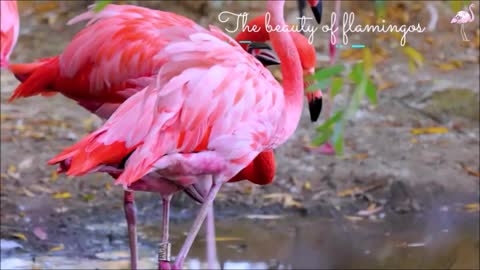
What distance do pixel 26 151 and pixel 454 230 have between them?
238 cm

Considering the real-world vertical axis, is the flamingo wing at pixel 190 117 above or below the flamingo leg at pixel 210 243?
above

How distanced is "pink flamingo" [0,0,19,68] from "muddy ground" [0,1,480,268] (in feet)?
1.97

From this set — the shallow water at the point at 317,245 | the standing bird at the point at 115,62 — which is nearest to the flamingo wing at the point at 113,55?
the standing bird at the point at 115,62

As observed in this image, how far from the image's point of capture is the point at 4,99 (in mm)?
6219

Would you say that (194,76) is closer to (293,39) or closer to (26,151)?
(293,39)

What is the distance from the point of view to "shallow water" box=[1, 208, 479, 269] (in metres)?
4.27

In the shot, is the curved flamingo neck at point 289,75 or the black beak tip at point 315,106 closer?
the curved flamingo neck at point 289,75

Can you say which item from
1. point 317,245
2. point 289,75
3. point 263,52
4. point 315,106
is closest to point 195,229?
point 289,75

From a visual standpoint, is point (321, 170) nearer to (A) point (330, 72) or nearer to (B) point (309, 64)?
(B) point (309, 64)

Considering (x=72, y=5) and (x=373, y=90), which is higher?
(x=373, y=90)

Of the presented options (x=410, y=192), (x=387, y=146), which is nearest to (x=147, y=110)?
(x=410, y=192)

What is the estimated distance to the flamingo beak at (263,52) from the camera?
3.89 m

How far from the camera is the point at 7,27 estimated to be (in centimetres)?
520

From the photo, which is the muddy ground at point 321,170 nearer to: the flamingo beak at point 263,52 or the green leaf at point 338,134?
the flamingo beak at point 263,52
